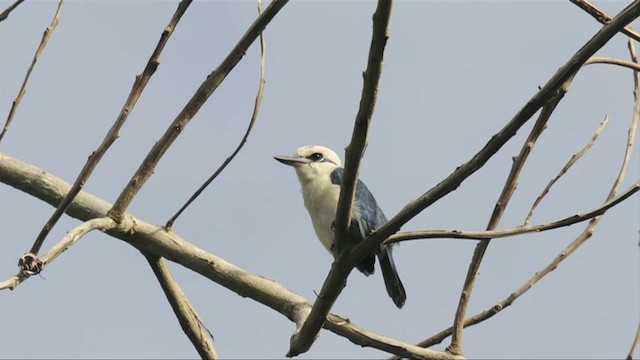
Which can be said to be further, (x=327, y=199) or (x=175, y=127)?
(x=327, y=199)

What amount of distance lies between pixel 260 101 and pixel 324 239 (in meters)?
2.21

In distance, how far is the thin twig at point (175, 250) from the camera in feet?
12.5

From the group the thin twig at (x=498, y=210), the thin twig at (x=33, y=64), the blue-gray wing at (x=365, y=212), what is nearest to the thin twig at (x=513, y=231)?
the thin twig at (x=498, y=210)

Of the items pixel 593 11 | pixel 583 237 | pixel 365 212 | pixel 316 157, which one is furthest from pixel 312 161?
pixel 593 11

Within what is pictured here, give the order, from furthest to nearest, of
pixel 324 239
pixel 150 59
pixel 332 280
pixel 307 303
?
pixel 324 239, pixel 307 303, pixel 332 280, pixel 150 59

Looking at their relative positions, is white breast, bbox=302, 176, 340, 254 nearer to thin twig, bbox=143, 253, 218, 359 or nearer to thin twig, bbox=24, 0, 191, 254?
thin twig, bbox=143, 253, 218, 359

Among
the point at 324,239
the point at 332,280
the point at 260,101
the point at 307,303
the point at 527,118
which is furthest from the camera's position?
the point at 324,239

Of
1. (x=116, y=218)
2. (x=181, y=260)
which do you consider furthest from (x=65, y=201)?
(x=181, y=260)

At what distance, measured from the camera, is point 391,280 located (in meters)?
5.46

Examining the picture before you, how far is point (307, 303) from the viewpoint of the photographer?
153 inches

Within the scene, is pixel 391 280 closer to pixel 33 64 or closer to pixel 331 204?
pixel 331 204

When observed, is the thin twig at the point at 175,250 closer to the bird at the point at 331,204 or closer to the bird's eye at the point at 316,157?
the bird at the point at 331,204


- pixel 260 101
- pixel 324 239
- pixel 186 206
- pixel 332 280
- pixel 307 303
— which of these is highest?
pixel 324 239

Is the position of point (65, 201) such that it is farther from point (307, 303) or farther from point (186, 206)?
point (307, 303)
